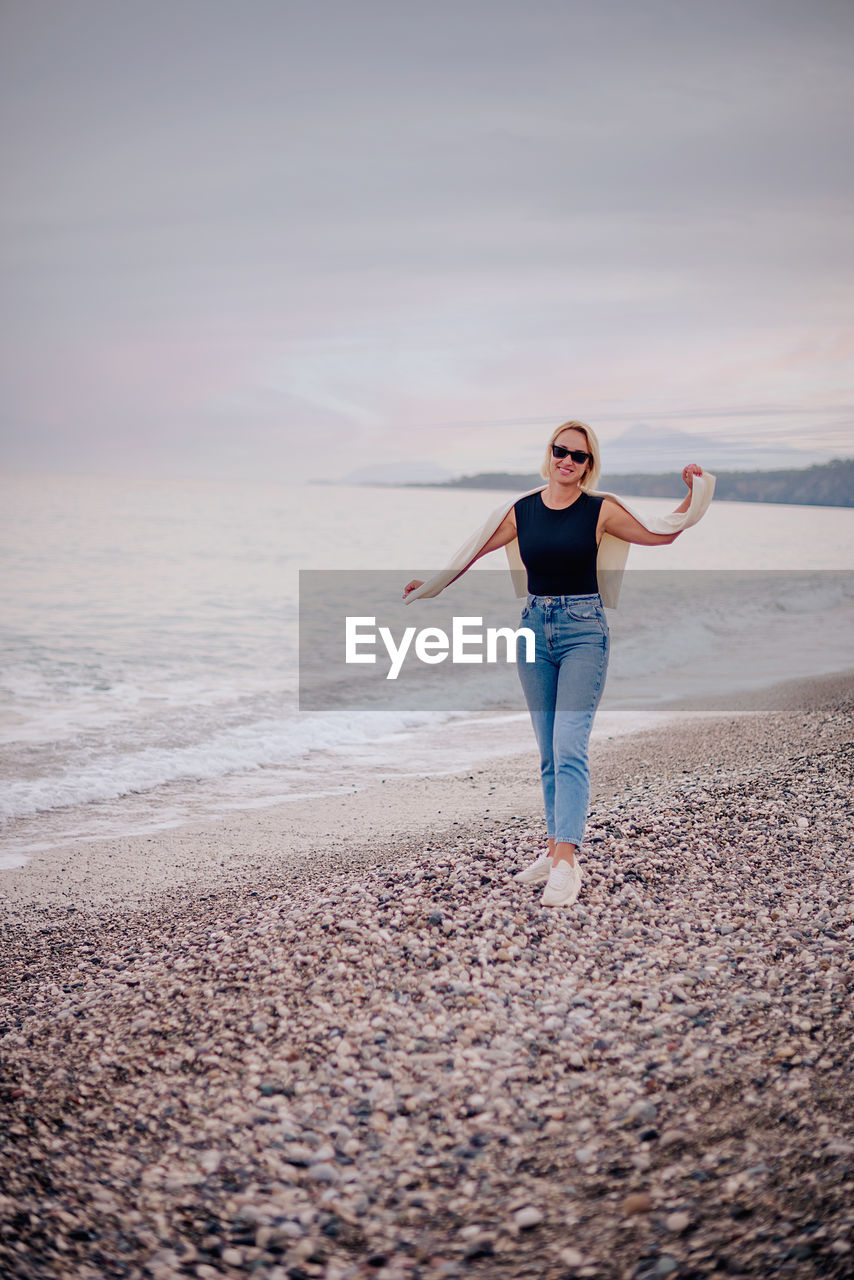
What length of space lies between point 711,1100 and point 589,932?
131 cm

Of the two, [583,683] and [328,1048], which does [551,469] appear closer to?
[583,683]

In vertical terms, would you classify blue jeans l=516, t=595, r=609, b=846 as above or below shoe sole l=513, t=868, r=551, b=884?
above

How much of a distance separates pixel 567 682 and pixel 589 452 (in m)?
1.19

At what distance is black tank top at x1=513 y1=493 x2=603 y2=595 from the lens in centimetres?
462

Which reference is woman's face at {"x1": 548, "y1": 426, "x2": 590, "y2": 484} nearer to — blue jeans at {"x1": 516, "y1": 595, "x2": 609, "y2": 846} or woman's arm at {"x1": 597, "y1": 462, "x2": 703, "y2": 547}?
woman's arm at {"x1": 597, "y1": 462, "x2": 703, "y2": 547}

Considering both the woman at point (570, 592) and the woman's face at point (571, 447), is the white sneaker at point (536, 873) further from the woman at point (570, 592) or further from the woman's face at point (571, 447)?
the woman's face at point (571, 447)

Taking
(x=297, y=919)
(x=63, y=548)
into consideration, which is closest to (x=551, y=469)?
(x=297, y=919)

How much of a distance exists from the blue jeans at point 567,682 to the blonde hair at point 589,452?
2.02ft

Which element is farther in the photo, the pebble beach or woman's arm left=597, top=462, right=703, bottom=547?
woman's arm left=597, top=462, right=703, bottom=547

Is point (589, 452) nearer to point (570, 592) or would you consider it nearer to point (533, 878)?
point (570, 592)

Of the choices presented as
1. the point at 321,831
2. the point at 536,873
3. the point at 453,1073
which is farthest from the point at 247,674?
the point at 453,1073

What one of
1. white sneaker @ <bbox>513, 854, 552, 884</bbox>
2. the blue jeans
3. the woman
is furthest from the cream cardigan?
white sneaker @ <bbox>513, 854, 552, 884</bbox>

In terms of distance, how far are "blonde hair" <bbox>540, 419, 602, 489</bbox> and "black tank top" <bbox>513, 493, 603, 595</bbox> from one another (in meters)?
0.09

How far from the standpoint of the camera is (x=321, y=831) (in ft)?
25.1
